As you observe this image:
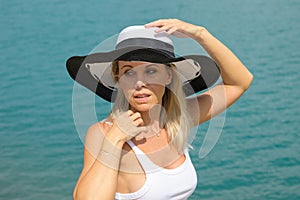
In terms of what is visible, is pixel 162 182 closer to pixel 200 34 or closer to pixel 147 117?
pixel 147 117

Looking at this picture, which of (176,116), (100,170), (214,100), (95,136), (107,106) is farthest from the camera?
(107,106)

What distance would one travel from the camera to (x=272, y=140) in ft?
22.7

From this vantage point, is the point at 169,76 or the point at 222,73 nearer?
the point at 169,76

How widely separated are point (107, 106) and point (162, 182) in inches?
183

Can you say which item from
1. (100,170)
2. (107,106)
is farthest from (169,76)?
(107,106)

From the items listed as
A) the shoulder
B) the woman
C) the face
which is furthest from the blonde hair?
the shoulder

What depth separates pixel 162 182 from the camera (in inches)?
89.7

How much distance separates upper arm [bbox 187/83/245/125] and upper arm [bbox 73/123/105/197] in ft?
1.31

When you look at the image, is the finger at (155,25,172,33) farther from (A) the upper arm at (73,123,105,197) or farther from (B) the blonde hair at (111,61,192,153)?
(A) the upper arm at (73,123,105,197)

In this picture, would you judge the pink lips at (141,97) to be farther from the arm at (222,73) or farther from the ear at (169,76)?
the arm at (222,73)

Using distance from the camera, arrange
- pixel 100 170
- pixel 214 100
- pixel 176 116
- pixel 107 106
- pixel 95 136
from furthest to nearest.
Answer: pixel 107 106 → pixel 214 100 → pixel 176 116 → pixel 95 136 → pixel 100 170

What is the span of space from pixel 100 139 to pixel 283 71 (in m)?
6.81

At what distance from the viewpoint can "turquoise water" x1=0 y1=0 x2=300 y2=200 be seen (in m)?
6.12

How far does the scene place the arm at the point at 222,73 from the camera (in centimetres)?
230
